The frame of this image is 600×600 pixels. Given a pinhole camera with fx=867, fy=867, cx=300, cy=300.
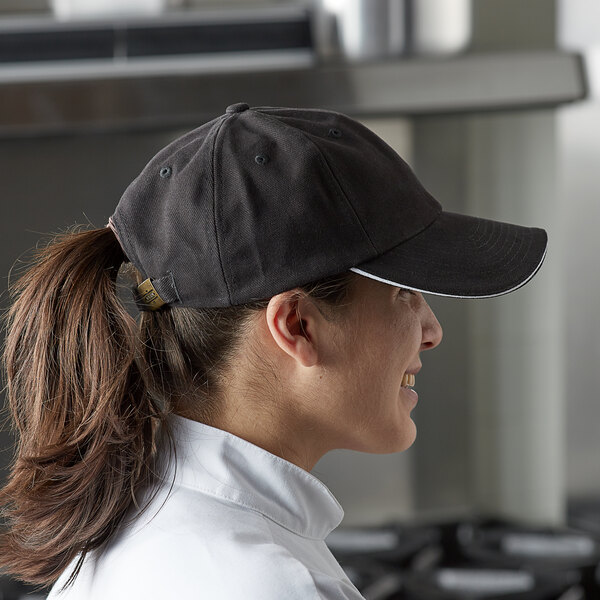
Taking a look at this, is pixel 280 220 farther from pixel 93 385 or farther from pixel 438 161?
pixel 438 161

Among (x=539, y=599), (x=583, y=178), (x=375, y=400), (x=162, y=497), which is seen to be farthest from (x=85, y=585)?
(x=583, y=178)

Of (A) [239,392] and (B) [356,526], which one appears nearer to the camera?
(A) [239,392]

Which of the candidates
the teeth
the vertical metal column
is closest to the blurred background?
the vertical metal column

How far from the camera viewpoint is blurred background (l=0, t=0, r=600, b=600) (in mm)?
1188

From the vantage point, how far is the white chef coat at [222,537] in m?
0.43

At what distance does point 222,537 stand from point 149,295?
15 cm

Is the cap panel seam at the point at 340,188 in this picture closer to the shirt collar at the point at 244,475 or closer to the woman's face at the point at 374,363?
the woman's face at the point at 374,363

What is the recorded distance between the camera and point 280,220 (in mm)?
474

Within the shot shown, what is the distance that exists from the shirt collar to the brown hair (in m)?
0.02

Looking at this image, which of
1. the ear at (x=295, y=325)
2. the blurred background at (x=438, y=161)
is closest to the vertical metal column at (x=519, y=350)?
the blurred background at (x=438, y=161)

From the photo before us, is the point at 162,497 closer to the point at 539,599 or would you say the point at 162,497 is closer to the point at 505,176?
the point at 539,599

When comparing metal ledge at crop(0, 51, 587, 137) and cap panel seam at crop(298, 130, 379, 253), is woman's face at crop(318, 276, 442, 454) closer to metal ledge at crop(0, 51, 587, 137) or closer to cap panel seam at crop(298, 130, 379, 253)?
cap panel seam at crop(298, 130, 379, 253)

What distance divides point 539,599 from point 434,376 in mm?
434

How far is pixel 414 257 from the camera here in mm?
509
